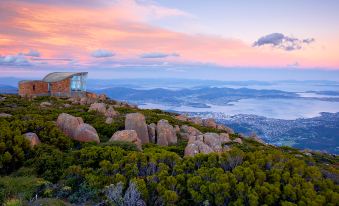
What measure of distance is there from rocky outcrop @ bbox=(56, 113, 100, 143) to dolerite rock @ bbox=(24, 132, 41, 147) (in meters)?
2.45

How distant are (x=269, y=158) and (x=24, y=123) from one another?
10.8 m

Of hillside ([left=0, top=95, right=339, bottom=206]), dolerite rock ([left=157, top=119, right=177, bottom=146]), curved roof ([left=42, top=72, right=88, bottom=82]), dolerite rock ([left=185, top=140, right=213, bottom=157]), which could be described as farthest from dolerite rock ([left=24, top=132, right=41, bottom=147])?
curved roof ([left=42, top=72, right=88, bottom=82])

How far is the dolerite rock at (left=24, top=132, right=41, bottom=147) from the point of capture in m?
13.0

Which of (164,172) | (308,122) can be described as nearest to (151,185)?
(164,172)

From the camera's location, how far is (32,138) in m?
13.2

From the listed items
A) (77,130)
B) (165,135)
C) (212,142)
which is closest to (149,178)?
(77,130)

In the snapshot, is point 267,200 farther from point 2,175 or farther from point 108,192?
point 2,175

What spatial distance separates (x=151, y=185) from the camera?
9734 millimetres

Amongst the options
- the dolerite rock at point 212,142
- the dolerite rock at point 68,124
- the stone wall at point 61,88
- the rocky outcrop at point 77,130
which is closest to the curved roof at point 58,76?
the stone wall at point 61,88

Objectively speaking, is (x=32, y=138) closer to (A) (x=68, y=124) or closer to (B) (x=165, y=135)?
(A) (x=68, y=124)

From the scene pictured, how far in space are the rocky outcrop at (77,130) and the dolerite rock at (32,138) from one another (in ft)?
8.04

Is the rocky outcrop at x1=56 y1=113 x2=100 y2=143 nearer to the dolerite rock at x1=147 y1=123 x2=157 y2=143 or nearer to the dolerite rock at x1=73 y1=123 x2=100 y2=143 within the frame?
the dolerite rock at x1=73 y1=123 x2=100 y2=143

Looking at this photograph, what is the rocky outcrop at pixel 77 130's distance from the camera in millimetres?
15680

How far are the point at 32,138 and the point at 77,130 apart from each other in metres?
3.01
